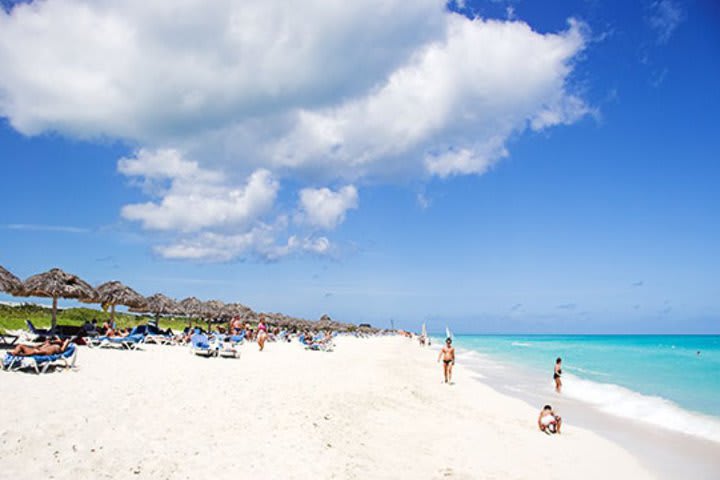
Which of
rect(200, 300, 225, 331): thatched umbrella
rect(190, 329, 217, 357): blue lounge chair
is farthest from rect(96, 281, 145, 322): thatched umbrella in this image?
rect(200, 300, 225, 331): thatched umbrella

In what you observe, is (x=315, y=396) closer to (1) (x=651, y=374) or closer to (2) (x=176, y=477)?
(2) (x=176, y=477)

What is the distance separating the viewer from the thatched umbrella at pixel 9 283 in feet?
43.0

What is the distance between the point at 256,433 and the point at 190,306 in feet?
70.1

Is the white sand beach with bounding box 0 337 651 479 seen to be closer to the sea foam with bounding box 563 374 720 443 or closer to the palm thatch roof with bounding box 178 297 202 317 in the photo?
the sea foam with bounding box 563 374 720 443

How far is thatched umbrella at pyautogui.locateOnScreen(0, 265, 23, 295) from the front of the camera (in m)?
13.1

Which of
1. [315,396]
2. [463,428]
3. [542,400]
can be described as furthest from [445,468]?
[542,400]

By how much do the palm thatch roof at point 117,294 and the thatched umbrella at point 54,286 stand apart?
2923mm

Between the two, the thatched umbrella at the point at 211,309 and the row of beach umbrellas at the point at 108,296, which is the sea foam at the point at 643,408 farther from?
the thatched umbrella at the point at 211,309

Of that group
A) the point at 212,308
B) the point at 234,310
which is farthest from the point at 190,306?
the point at 234,310

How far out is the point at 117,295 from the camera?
19375 millimetres

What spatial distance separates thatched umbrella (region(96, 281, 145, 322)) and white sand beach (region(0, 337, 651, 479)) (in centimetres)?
870

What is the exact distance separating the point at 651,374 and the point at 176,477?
88.4ft

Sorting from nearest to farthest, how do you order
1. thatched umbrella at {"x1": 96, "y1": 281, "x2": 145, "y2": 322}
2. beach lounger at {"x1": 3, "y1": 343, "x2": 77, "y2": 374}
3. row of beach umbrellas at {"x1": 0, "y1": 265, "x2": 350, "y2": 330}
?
1. beach lounger at {"x1": 3, "y1": 343, "x2": 77, "y2": 374}
2. row of beach umbrellas at {"x1": 0, "y1": 265, "x2": 350, "y2": 330}
3. thatched umbrella at {"x1": 96, "y1": 281, "x2": 145, "y2": 322}

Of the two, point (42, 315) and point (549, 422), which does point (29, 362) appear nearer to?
point (549, 422)
